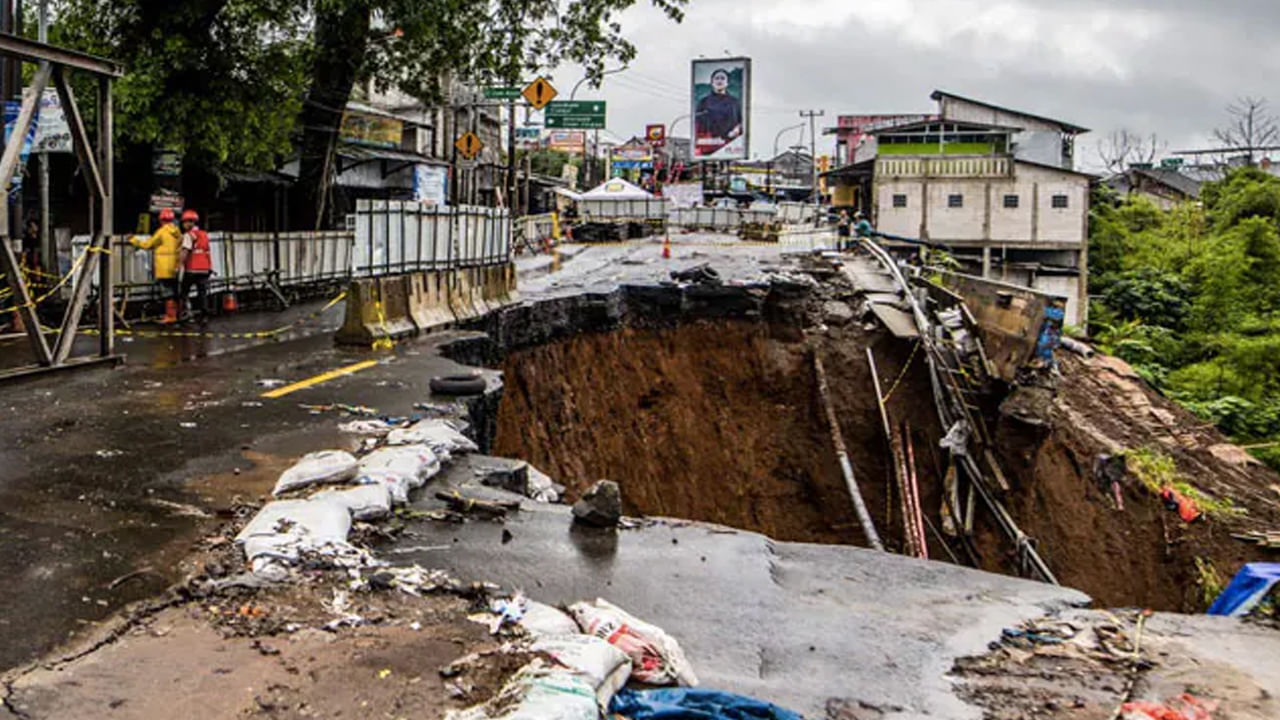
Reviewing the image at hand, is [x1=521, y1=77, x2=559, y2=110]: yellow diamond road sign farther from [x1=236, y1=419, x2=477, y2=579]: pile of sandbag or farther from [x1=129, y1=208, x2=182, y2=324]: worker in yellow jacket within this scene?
[x1=236, y1=419, x2=477, y2=579]: pile of sandbag

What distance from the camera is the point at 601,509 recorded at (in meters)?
5.79

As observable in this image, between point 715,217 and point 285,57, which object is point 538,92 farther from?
point 715,217

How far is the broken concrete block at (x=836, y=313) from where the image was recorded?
59.5 ft

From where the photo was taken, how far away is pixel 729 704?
11.3ft

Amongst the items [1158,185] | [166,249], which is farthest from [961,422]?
[1158,185]

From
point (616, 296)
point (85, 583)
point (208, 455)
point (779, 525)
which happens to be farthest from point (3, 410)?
point (779, 525)

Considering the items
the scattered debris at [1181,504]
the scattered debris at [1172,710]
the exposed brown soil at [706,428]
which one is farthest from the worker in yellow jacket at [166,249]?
the scattered debris at [1181,504]

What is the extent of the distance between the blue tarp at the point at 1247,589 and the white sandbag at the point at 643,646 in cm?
361

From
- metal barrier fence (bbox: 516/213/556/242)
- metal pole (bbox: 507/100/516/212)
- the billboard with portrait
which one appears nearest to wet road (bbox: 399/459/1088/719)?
metal pole (bbox: 507/100/516/212)

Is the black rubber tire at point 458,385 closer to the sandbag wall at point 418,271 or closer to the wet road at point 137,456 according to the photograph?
the wet road at point 137,456

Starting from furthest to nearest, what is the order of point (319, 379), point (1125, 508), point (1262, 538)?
point (1125, 508) → point (1262, 538) → point (319, 379)

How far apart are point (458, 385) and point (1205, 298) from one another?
1086 inches

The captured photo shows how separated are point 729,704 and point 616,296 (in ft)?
46.3

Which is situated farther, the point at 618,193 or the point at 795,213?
Answer: the point at 795,213
